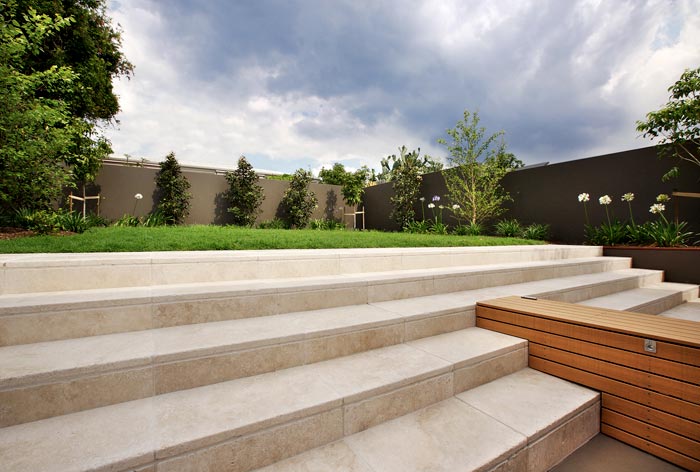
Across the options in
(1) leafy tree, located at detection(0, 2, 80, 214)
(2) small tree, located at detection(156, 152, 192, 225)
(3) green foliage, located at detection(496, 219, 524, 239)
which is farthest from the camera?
(2) small tree, located at detection(156, 152, 192, 225)

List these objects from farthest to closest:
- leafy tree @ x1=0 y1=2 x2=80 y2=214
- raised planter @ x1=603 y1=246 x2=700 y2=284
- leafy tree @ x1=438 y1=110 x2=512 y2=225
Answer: leafy tree @ x1=438 y1=110 x2=512 y2=225, raised planter @ x1=603 y1=246 x2=700 y2=284, leafy tree @ x1=0 y1=2 x2=80 y2=214

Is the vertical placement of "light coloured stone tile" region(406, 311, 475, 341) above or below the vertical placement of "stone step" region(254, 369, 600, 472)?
above

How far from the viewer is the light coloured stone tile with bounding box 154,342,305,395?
1.41 meters

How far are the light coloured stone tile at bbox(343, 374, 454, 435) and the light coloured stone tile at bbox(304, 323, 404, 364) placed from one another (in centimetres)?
43

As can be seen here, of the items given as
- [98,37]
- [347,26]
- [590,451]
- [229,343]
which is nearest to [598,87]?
[347,26]

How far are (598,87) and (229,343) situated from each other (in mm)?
9895

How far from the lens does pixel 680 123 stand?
501cm

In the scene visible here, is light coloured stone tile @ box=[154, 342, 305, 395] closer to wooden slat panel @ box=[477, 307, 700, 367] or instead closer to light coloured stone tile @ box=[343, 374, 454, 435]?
light coloured stone tile @ box=[343, 374, 454, 435]

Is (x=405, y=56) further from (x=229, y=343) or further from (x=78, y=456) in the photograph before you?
(x=78, y=456)

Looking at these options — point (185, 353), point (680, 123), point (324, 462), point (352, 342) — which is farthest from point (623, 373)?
point (680, 123)

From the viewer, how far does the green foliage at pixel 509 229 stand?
25.8ft

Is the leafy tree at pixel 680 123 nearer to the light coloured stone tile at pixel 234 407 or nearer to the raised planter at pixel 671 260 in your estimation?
the raised planter at pixel 671 260

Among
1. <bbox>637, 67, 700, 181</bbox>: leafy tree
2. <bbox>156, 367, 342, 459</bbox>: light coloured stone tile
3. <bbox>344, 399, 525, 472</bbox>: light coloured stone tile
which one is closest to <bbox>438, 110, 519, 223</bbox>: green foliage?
<bbox>637, 67, 700, 181</bbox>: leafy tree

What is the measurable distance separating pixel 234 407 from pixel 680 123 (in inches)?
311
